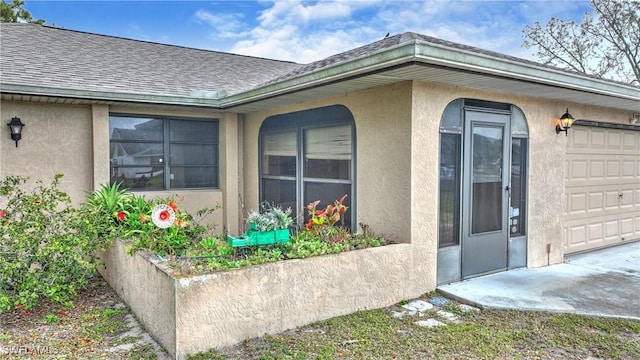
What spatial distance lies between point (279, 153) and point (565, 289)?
4804 mm

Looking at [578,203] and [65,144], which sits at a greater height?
[65,144]

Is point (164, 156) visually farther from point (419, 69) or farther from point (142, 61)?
point (419, 69)

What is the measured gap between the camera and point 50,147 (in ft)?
21.6

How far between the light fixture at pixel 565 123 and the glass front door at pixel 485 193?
117 cm

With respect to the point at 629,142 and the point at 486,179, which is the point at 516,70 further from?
the point at 629,142

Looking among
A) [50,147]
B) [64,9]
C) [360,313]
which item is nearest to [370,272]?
[360,313]

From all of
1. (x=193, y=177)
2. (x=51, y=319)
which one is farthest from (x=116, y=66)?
(x=51, y=319)

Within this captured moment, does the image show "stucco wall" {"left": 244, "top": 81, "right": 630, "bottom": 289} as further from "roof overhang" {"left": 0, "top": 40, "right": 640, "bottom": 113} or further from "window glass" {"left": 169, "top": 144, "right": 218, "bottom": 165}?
"window glass" {"left": 169, "top": 144, "right": 218, "bottom": 165}

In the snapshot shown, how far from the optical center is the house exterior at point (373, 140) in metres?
5.04

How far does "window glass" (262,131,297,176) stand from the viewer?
7172 millimetres

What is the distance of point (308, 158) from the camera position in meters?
6.82

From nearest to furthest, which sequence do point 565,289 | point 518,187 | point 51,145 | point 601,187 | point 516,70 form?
point 516,70, point 565,289, point 518,187, point 51,145, point 601,187

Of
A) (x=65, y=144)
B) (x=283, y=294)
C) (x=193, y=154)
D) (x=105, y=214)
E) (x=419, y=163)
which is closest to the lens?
(x=283, y=294)

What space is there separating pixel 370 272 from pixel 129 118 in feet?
17.0
